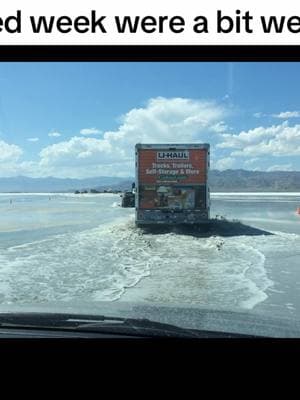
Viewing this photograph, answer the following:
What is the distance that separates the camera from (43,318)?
4289mm

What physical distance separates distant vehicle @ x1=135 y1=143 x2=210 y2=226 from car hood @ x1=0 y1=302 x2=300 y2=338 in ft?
51.9

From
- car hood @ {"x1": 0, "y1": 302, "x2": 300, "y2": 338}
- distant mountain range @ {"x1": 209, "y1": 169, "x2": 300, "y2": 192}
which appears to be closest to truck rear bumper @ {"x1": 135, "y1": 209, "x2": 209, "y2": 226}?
car hood @ {"x1": 0, "y1": 302, "x2": 300, "y2": 338}

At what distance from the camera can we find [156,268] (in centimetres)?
1210

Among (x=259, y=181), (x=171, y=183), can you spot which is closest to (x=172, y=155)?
(x=171, y=183)

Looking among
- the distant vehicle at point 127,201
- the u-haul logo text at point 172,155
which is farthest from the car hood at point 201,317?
the distant vehicle at point 127,201

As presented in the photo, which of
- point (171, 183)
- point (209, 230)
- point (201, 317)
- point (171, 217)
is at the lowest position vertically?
point (209, 230)

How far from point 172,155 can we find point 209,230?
2.91 metres

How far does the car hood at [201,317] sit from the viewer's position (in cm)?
396

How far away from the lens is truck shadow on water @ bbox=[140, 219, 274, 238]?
20.0 m

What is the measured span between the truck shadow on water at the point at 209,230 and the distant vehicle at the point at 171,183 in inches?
12.1

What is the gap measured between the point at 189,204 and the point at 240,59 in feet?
52.1

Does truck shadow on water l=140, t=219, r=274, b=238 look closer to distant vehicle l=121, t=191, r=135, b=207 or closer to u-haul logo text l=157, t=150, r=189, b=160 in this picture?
u-haul logo text l=157, t=150, r=189, b=160

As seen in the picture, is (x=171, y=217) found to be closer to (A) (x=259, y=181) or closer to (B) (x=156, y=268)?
(B) (x=156, y=268)

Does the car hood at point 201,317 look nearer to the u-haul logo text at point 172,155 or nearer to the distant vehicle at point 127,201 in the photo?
the u-haul logo text at point 172,155
